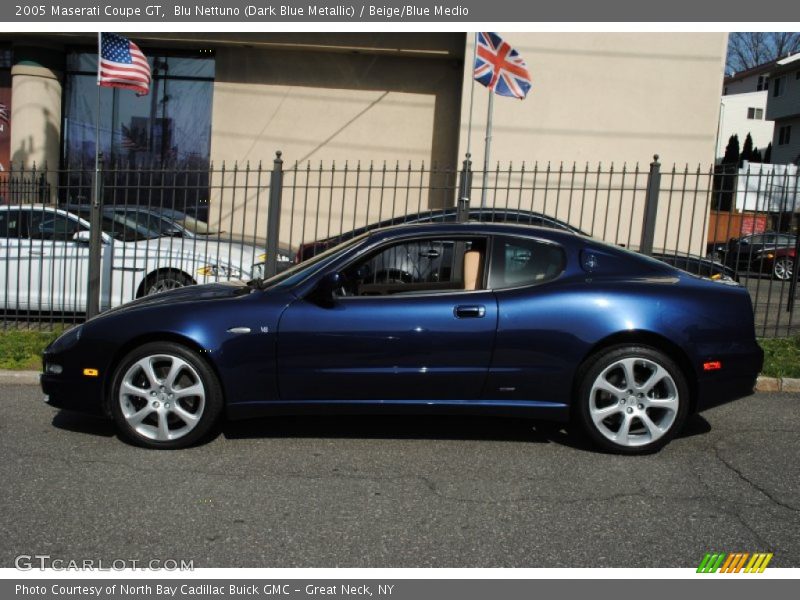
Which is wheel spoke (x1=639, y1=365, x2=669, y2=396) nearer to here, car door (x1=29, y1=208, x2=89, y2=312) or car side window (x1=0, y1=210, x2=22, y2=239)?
car door (x1=29, y1=208, x2=89, y2=312)

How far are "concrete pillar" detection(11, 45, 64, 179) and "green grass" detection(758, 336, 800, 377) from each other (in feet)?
48.5

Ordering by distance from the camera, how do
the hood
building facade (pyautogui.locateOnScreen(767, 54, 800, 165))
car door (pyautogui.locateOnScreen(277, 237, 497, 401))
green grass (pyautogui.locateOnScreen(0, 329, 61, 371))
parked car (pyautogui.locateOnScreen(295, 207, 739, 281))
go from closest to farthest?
car door (pyautogui.locateOnScreen(277, 237, 497, 401))
the hood
green grass (pyautogui.locateOnScreen(0, 329, 61, 371))
parked car (pyautogui.locateOnScreen(295, 207, 739, 281))
building facade (pyautogui.locateOnScreen(767, 54, 800, 165))

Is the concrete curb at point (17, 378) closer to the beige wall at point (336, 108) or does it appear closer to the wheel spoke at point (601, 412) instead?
the wheel spoke at point (601, 412)

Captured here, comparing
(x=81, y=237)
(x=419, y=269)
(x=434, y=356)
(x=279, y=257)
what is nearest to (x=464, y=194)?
(x=419, y=269)

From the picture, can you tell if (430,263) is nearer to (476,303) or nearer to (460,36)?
(476,303)

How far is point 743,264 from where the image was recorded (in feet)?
68.2

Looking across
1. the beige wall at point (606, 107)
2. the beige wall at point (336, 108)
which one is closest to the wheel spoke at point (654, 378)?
the beige wall at point (606, 107)

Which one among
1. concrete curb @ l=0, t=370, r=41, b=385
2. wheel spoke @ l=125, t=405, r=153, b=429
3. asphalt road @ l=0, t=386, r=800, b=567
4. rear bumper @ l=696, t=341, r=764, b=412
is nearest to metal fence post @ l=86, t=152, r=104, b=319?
concrete curb @ l=0, t=370, r=41, b=385

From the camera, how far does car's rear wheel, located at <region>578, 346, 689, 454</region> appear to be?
524 centimetres

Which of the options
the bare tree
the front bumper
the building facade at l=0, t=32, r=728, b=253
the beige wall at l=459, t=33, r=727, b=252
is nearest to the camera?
the front bumper

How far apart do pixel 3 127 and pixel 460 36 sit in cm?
1028

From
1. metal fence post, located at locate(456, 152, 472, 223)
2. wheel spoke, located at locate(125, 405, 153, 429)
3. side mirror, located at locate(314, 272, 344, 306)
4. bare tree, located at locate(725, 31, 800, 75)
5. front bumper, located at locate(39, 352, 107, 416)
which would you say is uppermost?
bare tree, located at locate(725, 31, 800, 75)

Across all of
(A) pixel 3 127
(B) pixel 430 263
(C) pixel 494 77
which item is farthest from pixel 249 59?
(B) pixel 430 263

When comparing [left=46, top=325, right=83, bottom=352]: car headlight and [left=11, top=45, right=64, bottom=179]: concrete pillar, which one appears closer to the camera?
[left=46, top=325, right=83, bottom=352]: car headlight
